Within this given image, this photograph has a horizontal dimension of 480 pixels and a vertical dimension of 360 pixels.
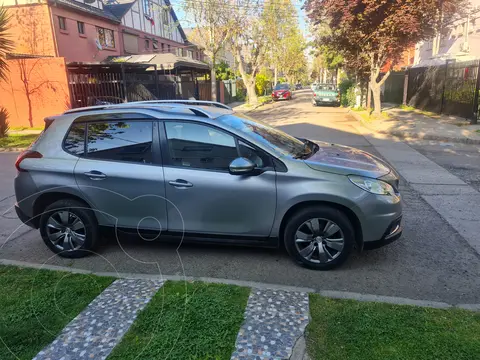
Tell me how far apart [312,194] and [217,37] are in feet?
76.5

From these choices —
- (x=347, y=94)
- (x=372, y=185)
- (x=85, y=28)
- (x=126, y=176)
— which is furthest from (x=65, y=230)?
(x=347, y=94)

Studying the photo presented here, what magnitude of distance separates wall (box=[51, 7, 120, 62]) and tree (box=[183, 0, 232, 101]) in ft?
19.2

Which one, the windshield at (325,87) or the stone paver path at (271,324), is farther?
the windshield at (325,87)

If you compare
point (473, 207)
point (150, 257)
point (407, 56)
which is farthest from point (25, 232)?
point (407, 56)

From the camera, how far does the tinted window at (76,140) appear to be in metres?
4.31

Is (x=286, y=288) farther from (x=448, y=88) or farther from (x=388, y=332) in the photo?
(x=448, y=88)

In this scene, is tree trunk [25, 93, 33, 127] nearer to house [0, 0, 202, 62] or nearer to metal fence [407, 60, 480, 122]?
house [0, 0, 202, 62]

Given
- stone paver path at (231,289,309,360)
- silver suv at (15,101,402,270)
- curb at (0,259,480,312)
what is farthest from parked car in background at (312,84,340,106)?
stone paver path at (231,289,309,360)

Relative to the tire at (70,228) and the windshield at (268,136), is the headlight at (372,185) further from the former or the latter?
the tire at (70,228)

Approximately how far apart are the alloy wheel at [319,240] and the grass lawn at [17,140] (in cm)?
1213

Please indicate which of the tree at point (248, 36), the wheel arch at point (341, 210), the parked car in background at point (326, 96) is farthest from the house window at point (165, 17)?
the wheel arch at point (341, 210)

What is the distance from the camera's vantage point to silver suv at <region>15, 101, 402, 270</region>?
3840 mm

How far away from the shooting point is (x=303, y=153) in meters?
4.36

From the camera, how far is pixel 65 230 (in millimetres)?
4352
